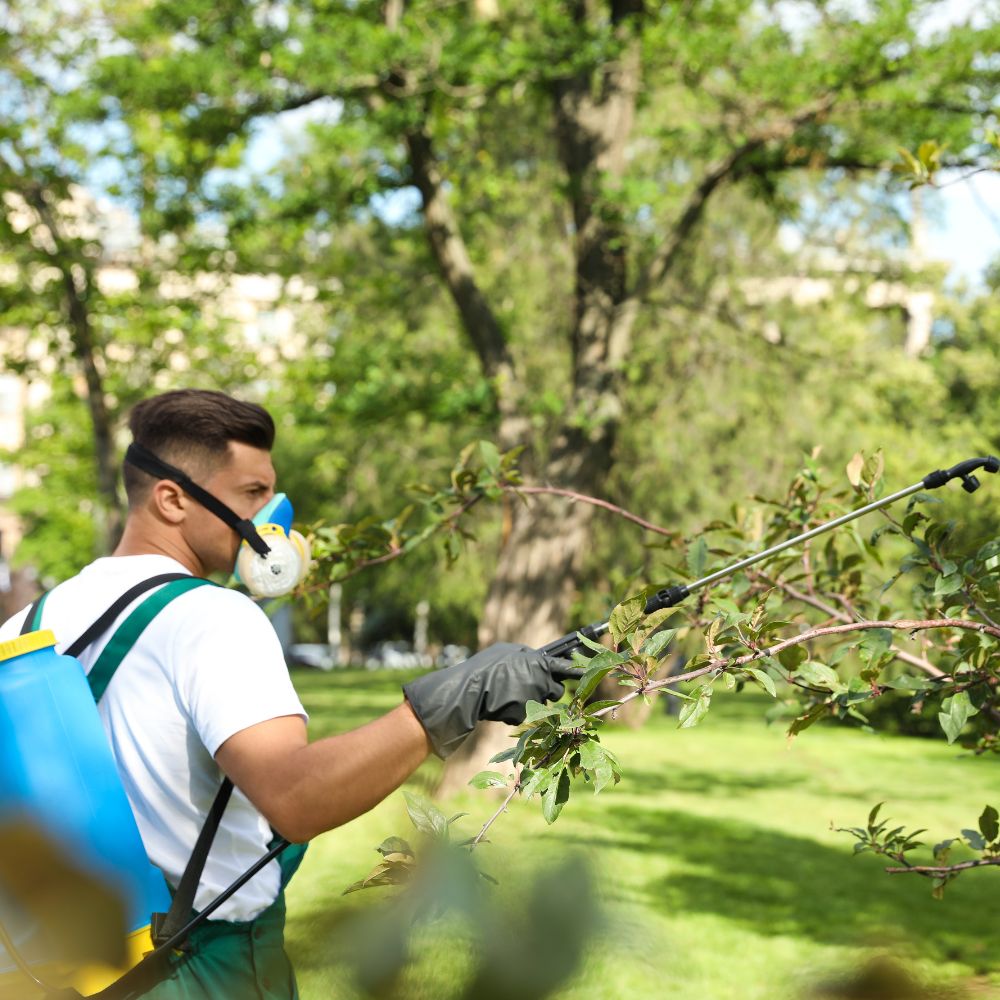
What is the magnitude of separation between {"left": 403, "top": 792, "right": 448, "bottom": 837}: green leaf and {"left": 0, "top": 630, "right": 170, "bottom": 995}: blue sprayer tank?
0.33 metres

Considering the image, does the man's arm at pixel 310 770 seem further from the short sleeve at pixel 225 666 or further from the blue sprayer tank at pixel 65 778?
the blue sprayer tank at pixel 65 778

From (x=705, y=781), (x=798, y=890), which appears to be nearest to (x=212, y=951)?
(x=798, y=890)

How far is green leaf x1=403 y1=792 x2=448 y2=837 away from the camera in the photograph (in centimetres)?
136

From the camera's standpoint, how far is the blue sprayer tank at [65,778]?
4.68ft

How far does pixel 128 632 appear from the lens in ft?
5.50

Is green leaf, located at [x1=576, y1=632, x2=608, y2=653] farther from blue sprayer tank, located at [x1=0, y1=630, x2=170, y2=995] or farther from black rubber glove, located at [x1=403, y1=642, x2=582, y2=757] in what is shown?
blue sprayer tank, located at [x1=0, y1=630, x2=170, y2=995]

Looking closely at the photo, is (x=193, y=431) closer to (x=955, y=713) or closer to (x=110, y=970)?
(x=110, y=970)

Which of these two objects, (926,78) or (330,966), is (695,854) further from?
(330,966)

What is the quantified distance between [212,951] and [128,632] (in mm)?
464

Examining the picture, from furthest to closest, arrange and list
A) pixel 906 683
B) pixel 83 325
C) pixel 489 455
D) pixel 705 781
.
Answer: pixel 705 781, pixel 83 325, pixel 489 455, pixel 906 683

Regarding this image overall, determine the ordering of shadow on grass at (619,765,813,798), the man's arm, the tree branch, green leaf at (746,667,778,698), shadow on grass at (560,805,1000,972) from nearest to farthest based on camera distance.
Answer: the man's arm < green leaf at (746,667,778,698) < shadow on grass at (560,805,1000,972) < the tree branch < shadow on grass at (619,765,813,798)

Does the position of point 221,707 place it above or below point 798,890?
above

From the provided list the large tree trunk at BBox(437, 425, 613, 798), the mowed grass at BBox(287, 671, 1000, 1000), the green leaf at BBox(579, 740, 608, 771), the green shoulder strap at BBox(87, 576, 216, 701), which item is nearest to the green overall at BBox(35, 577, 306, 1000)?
the green shoulder strap at BBox(87, 576, 216, 701)

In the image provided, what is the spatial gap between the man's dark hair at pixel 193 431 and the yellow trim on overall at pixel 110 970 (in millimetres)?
725
